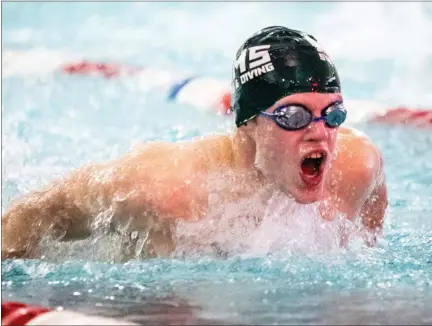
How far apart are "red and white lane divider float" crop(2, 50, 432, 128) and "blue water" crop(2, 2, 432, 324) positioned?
0.19 ft

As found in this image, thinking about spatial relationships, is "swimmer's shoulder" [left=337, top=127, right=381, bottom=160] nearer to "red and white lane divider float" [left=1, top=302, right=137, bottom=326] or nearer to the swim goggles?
the swim goggles

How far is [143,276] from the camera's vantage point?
2.13 m

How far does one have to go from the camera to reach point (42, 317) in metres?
1.70

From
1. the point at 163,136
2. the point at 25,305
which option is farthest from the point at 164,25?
the point at 25,305

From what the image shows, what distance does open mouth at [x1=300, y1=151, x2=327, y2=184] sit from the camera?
2.27m

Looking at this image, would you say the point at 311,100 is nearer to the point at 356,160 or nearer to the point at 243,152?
the point at 243,152

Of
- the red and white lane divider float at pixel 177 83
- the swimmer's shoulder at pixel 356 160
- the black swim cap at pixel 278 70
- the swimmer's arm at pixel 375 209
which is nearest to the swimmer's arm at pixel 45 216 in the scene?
the black swim cap at pixel 278 70

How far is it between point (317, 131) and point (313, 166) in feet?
0.44

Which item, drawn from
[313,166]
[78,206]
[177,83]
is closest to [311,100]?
[313,166]

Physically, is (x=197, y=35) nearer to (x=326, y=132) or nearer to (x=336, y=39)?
(x=336, y=39)

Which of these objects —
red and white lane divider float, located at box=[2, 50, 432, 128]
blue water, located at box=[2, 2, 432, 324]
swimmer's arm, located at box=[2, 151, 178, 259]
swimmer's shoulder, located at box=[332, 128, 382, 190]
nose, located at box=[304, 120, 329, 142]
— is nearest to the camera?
blue water, located at box=[2, 2, 432, 324]

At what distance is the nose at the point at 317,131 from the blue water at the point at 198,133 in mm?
368

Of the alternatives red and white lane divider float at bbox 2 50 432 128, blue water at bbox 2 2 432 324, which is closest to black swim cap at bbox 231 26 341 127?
blue water at bbox 2 2 432 324

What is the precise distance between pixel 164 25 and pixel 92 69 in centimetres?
92
